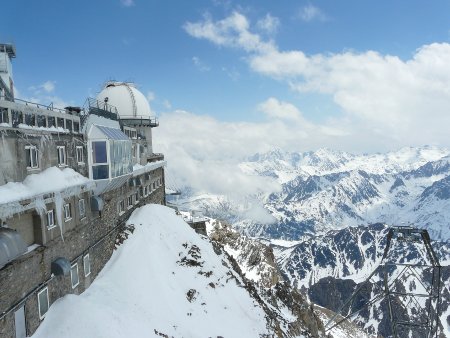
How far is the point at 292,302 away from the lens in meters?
61.1

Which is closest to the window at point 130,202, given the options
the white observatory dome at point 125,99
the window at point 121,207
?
the window at point 121,207

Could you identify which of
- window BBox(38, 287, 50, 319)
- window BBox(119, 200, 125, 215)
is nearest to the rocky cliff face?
window BBox(119, 200, 125, 215)

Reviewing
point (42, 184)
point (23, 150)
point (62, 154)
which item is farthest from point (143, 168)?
point (23, 150)

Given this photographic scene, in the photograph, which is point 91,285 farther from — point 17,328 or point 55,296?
point 17,328

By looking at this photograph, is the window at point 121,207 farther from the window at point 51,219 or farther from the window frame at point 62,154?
the window at point 51,219

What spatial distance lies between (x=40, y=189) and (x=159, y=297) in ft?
45.9

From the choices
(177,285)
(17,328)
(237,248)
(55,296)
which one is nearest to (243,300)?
(177,285)

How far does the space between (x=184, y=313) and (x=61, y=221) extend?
1248 centimetres

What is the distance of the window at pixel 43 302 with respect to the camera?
21.8 metres

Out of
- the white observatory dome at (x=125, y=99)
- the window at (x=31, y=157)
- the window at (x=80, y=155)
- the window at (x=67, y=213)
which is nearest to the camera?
the window at (x=31, y=157)

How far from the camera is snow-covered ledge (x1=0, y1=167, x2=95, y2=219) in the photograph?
18.1m

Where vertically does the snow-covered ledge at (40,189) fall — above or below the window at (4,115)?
below

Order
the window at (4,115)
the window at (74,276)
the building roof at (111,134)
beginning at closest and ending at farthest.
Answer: the window at (4,115) → the window at (74,276) → the building roof at (111,134)

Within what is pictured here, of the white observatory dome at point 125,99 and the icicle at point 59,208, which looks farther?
the white observatory dome at point 125,99
